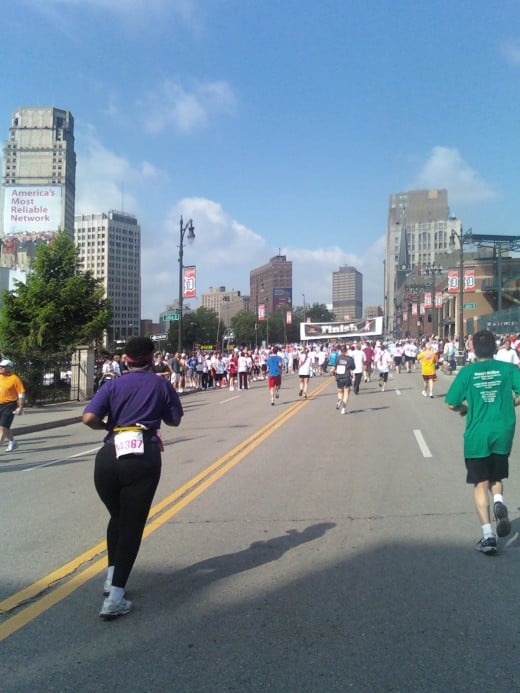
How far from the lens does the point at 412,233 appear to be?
15300 cm

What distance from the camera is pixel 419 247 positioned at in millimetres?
152750

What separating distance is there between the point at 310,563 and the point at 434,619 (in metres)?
1.37

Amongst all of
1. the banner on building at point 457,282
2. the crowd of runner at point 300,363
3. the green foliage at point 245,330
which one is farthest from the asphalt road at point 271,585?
the green foliage at point 245,330

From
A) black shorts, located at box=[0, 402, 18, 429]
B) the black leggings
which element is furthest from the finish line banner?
the black leggings

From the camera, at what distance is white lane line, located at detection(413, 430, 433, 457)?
34.9 feet

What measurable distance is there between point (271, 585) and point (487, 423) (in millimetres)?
2350

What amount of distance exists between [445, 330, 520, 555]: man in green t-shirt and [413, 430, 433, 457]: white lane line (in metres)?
4.98

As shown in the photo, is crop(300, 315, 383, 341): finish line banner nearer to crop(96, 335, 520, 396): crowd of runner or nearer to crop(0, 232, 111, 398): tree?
crop(96, 335, 520, 396): crowd of runner

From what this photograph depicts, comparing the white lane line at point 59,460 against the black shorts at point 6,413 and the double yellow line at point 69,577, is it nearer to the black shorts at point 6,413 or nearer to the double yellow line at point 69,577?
the black shorts at point 6,413

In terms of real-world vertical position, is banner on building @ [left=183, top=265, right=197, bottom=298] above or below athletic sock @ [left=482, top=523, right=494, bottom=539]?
above

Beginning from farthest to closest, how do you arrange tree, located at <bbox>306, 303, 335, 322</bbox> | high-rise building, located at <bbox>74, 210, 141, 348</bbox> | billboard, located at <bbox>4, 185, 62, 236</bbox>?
tree, located at <bbox>306, 303, 335, 322</bbox>, high-rise building, located at <bbox>74, 210, 141, 348</bbox>, billboard, located at <bbox>4, 185, 62, 236</bbox>

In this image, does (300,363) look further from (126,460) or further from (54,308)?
(126,460)

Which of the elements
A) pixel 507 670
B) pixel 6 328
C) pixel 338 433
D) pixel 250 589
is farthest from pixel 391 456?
pixel 6 328

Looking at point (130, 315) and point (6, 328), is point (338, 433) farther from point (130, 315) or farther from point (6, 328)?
point (130, 315)
